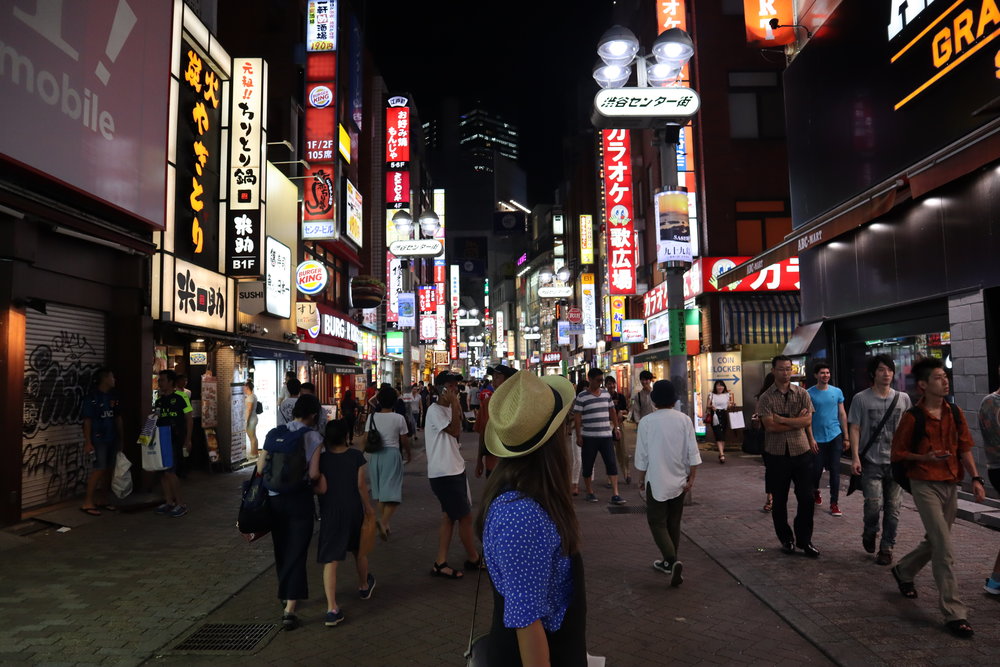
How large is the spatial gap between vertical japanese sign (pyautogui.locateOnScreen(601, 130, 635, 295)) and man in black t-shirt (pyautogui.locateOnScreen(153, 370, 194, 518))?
2034 centimetres

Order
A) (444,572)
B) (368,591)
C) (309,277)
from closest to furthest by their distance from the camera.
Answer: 1. (368,591)
2. (444,572)
3. (309,277)

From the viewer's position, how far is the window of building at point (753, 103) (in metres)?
21.4

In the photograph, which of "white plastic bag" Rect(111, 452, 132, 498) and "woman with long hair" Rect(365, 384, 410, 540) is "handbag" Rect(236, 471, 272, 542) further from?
"white plastic bag" Rect(111, 452, 132, 498)

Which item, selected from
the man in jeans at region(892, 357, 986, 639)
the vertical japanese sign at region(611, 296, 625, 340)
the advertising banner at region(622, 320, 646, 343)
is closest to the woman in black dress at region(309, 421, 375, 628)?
the man in jeans at region(892, 357, 986, 639)

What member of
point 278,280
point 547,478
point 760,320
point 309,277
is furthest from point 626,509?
point 309,277

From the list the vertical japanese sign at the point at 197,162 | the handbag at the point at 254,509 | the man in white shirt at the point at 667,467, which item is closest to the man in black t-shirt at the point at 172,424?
the vertical japanese sign at the point at 197,162

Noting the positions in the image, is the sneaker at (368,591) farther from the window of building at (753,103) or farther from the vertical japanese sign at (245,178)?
the window of building at (753,103)

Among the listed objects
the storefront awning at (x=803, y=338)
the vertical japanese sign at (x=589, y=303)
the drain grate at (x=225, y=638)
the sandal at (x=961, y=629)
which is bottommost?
the drain grate at (x=225, y=638)

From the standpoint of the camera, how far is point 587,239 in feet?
144

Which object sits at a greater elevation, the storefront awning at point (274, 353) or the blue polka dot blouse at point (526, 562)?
the storefront awning at point (274, 353)

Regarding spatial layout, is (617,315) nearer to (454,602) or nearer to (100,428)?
(100,428)

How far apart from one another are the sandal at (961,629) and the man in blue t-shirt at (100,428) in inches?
367

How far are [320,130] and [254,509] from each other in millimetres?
17190

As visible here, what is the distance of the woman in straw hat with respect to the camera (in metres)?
1.93
